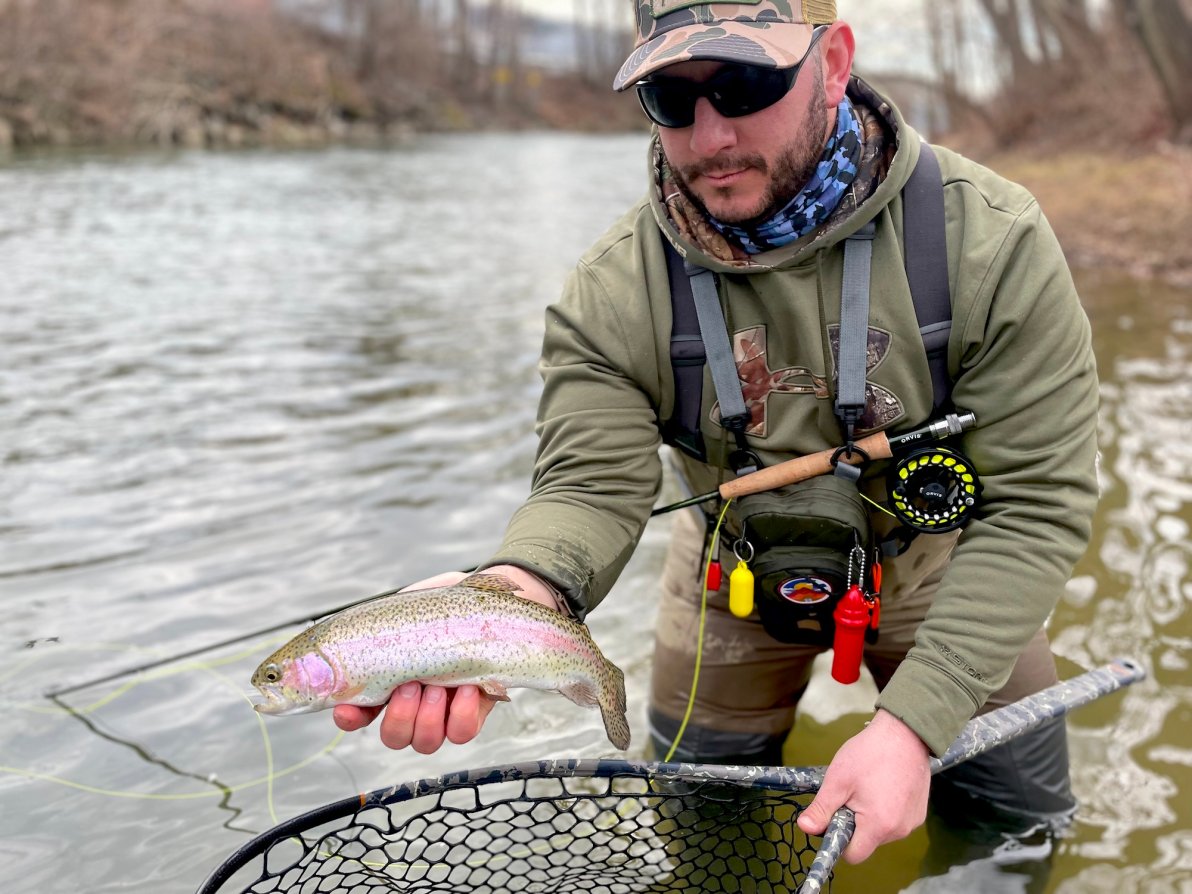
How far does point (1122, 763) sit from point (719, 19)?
2592 mm

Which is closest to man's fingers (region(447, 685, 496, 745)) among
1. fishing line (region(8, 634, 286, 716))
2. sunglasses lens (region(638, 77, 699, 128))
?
sunglasses lens (region(638, 77, 699, 128))

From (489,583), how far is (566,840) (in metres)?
1.26

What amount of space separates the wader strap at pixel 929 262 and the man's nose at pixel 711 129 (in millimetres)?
441

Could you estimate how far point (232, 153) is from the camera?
1118 inches

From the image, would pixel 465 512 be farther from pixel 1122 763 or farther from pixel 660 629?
pixel 1122 763

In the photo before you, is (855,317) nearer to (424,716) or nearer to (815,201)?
(815,201)

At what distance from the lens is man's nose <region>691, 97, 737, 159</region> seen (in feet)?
7.66

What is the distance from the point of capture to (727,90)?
2.29m

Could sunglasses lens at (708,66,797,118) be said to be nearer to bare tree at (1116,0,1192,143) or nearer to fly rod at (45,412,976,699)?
fly rod at (45,412,976,699)

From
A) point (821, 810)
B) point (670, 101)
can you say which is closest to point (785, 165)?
point (670, 101)

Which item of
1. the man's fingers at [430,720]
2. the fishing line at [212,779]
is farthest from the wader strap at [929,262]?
the fishing line at [212,779]

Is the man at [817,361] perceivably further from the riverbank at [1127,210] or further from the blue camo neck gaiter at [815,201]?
the riverbank at [1127,210]

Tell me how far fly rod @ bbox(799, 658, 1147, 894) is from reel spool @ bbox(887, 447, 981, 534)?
16.3 inches

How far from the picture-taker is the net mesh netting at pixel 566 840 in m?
2.11
